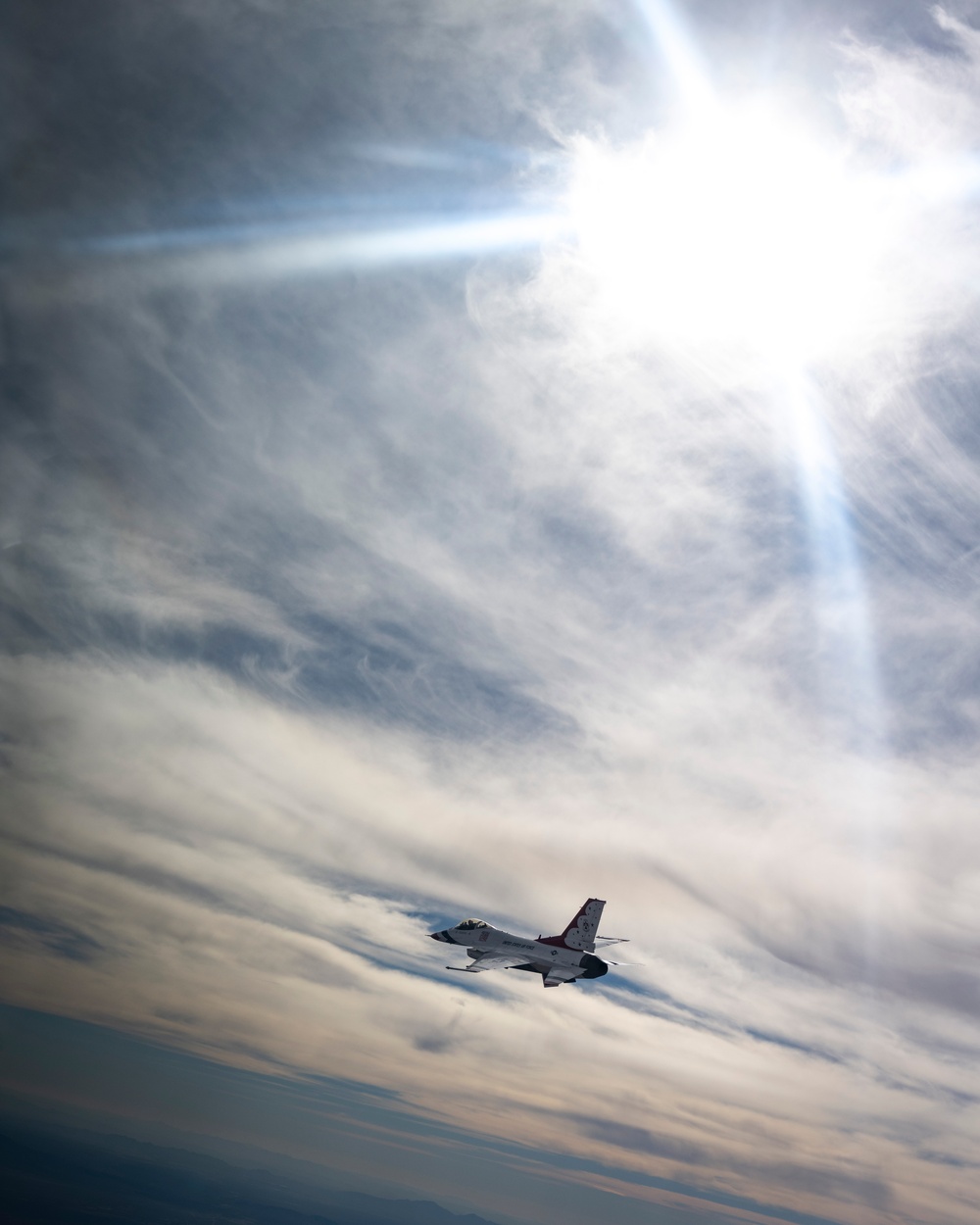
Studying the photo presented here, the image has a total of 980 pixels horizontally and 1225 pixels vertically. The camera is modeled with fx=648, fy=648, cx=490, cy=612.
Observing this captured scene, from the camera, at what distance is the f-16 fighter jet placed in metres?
→ 73.5

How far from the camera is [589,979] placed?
7419 cm

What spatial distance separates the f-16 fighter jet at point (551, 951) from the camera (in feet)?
241

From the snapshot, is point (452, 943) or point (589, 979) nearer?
point (589, 979)

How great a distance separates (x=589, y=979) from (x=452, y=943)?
17.4 m

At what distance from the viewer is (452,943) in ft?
265

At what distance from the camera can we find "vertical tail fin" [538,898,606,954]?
75.6 m

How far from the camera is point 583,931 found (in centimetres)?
7569

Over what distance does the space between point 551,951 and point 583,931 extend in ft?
14.3

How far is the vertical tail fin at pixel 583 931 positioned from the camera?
248 feet

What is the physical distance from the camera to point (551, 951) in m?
75.2
